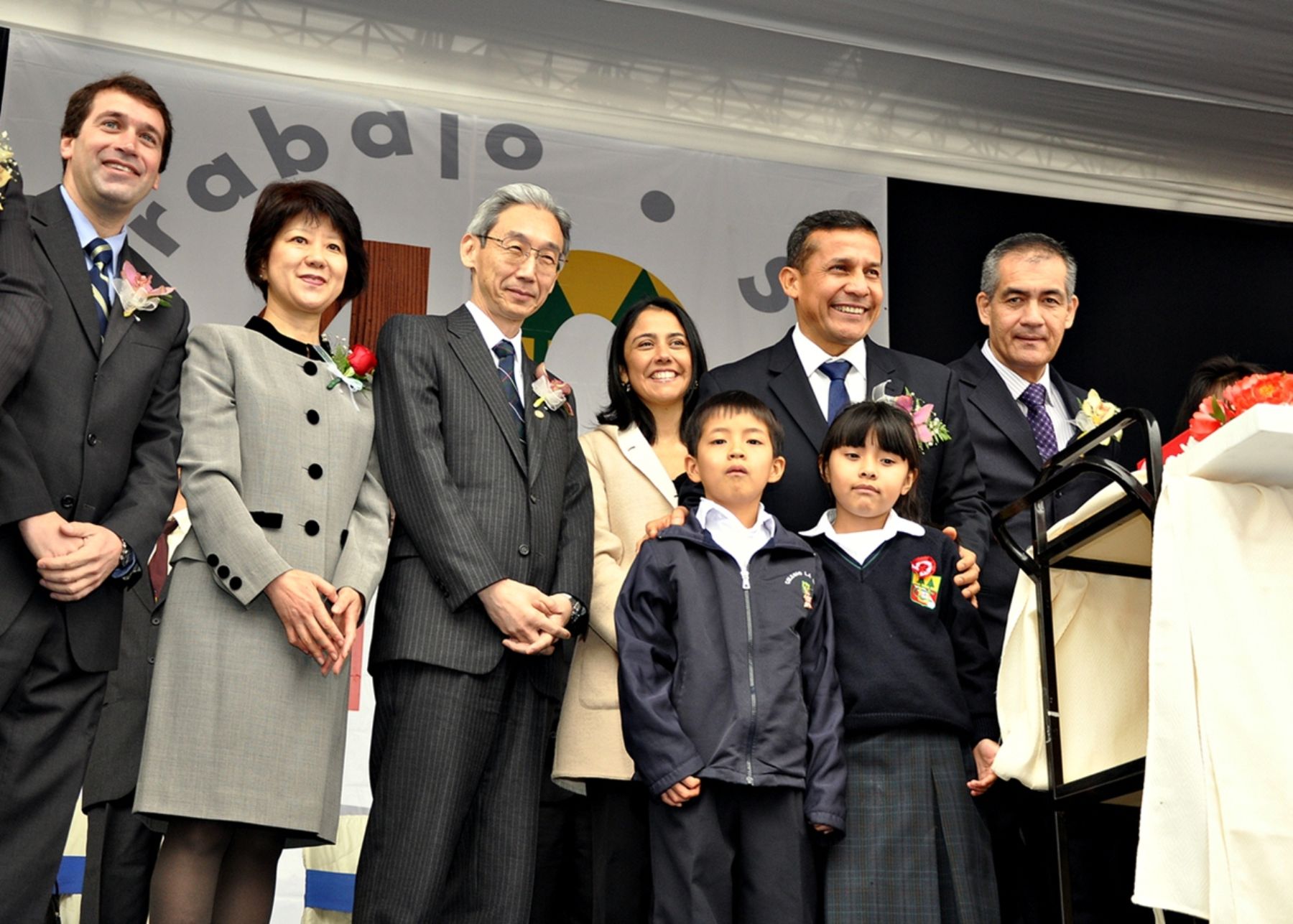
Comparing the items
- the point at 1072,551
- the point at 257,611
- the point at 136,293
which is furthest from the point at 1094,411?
the point at 136,293

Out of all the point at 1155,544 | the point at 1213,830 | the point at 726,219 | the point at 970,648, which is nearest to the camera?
the point at 1213,830

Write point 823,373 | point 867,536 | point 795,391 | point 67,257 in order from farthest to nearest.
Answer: point 823,373 → point 795,391 → point 867,536 → point 67,257

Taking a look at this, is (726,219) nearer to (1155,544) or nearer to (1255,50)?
(1255,50)

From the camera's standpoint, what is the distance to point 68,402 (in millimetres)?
2633

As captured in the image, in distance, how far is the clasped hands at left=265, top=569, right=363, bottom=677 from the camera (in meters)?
2.66

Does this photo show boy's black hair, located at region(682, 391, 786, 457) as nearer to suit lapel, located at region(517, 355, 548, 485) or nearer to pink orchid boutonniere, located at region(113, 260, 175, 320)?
suit lapel, located at region(517, 355, 548, 485)

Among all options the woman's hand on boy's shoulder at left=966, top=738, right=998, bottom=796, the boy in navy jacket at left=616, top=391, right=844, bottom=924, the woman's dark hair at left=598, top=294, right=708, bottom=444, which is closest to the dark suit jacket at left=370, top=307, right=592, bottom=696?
the boy in navy jacket at left=616, top=391, right=844, bottom=924

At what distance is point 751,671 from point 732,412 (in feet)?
2.10

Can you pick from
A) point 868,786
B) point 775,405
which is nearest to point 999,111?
point 775,405

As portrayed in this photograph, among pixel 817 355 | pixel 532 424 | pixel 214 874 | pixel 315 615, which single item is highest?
pixel 817 355

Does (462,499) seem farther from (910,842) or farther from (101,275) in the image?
(910,842)

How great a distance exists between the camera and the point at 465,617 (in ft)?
9.34

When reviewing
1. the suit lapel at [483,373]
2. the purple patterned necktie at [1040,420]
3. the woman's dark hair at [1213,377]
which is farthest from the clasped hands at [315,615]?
the woman's dark hair at [1213,377]

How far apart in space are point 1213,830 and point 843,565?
4.03ft
